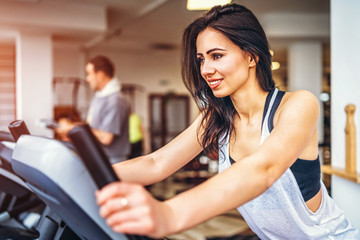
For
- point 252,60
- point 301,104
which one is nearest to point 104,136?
point 252,60

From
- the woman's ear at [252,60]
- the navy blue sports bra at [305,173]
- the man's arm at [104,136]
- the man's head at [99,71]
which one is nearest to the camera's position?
the navy blue sports bra at [305,173]

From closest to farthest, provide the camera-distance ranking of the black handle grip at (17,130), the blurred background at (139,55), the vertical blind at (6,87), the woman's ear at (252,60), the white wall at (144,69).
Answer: the black handle grip at (17,130), the woman's ear at (252,60), the blurred background at (139,55), the vertical blind at (6,87), the white wall at (144,69)

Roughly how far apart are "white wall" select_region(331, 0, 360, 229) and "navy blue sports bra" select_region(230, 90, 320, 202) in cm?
156

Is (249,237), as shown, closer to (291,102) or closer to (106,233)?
(291,102)

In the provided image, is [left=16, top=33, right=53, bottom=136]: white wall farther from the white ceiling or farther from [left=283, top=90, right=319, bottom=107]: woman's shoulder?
[left=283, top=90, right=319, bottom=107]: woman's shoulder

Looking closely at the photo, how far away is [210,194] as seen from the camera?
654 millimetres

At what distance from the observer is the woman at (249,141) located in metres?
0.74

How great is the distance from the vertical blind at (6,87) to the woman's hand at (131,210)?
8.65m

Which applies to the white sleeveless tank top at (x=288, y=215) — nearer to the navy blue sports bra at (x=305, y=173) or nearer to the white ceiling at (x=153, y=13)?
the navy blue sports bra at (x=305, y=173)

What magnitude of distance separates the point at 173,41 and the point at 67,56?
2768mm

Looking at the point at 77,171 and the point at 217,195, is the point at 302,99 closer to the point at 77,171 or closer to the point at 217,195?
the point at 217,195

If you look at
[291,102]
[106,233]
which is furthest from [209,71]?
[106,233]

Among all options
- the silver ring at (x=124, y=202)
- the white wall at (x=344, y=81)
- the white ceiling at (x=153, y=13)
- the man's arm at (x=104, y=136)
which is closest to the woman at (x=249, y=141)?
the silver ring at (x=124, y=202)

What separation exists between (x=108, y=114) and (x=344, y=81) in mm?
1961
